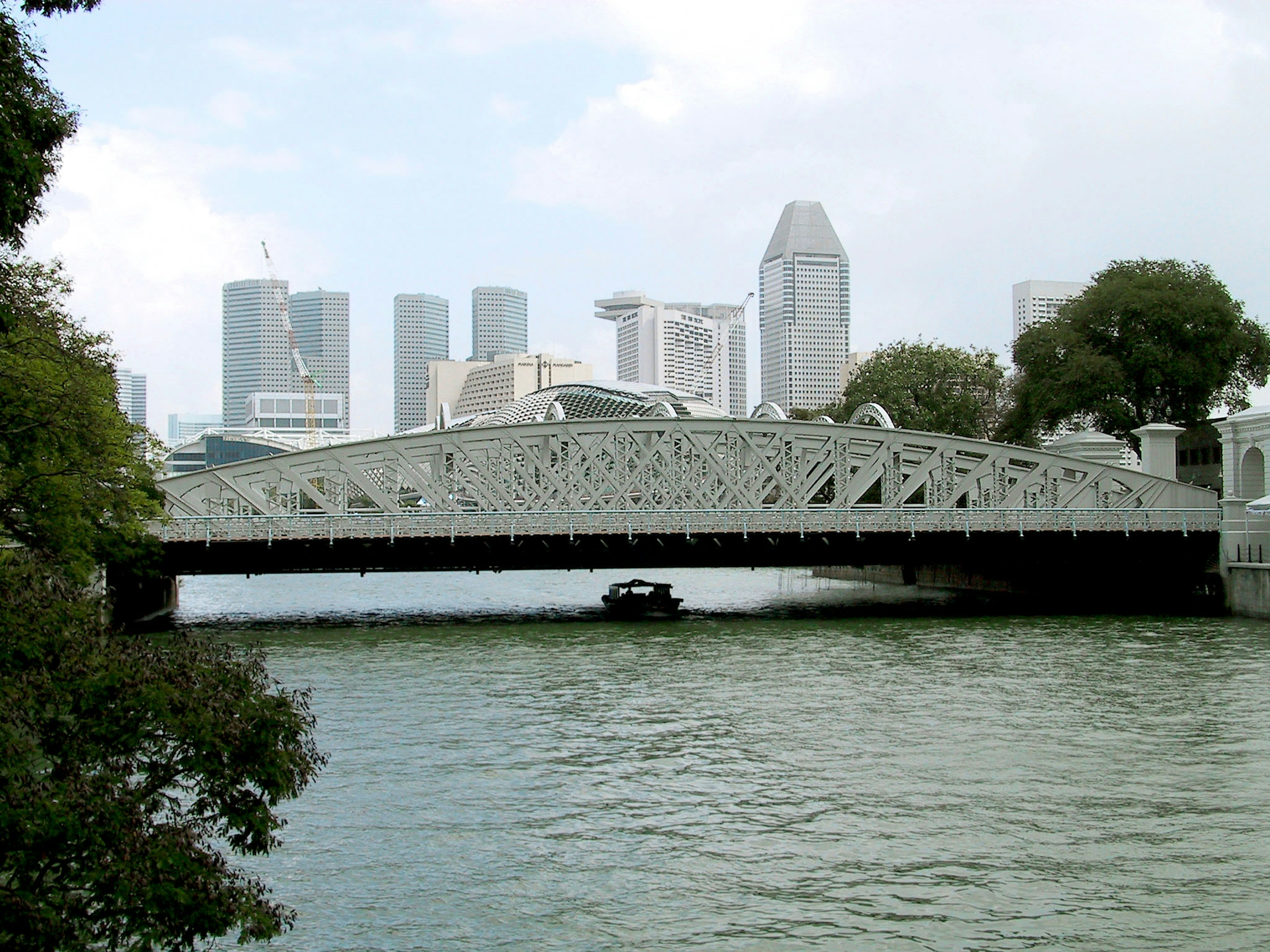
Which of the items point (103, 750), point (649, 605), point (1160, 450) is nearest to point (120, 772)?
point (103, 750)

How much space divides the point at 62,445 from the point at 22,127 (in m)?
10.3

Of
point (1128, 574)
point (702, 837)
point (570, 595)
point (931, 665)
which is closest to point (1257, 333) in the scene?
point (1128, 574)

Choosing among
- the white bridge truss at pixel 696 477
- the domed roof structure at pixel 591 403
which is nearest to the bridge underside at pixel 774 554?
the white bridge truss at pixel 696 477

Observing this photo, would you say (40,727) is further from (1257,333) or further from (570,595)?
(1257,333)

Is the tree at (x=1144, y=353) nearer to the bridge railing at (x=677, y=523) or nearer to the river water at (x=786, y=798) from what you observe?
the bridge railing at (x=677, y=523)

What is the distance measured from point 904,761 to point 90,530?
24448 millimetres

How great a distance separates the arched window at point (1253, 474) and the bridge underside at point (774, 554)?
109 inches

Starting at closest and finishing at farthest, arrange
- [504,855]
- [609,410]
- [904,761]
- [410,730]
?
[504,855], [904,761], [410,730], [609,410]

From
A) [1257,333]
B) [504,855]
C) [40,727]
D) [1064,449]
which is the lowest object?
[504,855]

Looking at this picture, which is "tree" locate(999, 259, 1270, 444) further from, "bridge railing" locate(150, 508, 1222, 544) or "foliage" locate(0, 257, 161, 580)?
"foliage" locate(0, 257, 161, 580)

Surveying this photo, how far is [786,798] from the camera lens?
24.1 meters

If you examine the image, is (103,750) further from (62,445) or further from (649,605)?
(649,605)

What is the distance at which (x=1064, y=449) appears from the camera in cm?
7250

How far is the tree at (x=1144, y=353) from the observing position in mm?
77000
